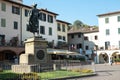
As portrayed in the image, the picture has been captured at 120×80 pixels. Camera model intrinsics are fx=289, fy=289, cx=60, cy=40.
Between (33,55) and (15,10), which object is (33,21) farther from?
(15,10)

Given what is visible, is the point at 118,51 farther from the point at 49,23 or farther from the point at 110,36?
the point at 49,23

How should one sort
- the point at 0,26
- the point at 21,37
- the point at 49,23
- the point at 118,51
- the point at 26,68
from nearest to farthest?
the point at 26,68, the point at 0,26, the point at 21,37, the point at 49,23, the point at 118,51

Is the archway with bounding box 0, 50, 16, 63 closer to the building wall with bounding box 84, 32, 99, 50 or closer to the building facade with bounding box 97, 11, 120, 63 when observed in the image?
the building facade with bounding box 97, 11, 120, 63

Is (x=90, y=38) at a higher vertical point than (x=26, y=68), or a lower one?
higher

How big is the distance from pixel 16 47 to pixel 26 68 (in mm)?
24355

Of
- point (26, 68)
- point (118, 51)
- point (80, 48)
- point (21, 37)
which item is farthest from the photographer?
point (80, 48)

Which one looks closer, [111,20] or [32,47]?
[32,47]

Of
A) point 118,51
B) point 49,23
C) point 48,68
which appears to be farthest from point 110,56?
point 48,68

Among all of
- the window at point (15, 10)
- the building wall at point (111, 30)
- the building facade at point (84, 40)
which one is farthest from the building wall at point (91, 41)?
the window at point (15, 10)

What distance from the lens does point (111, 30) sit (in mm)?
69250

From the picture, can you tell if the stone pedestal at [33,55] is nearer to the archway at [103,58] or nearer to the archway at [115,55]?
the archway at [115,55]

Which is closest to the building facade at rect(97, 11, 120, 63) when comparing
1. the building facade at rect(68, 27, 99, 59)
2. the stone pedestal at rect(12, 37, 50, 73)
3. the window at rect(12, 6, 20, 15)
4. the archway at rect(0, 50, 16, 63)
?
the building facade at rect(68, 27, 99, 59)

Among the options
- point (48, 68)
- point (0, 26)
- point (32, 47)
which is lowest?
point (48, 68)

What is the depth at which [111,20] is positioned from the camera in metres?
69.6
